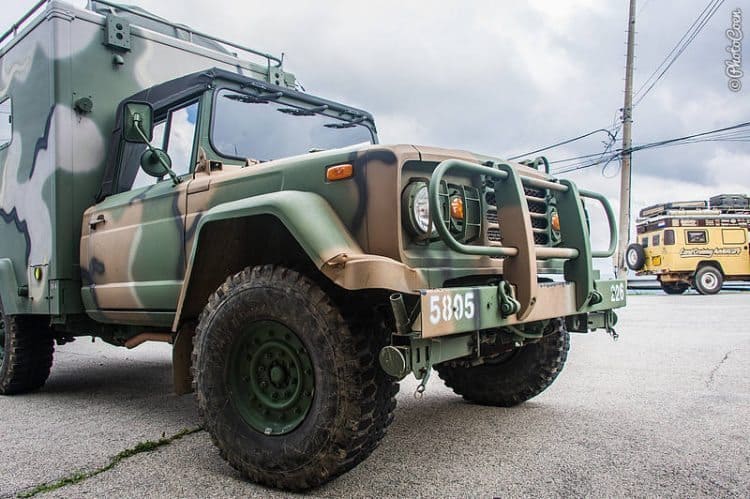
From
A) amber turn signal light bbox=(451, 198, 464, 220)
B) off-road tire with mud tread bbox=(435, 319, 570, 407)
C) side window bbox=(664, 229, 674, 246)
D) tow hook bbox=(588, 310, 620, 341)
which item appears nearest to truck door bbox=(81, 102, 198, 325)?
amber turn signal light bbox=(451, 198, 464, 220)

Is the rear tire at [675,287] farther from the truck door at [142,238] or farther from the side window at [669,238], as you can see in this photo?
the truck door at [142,238]

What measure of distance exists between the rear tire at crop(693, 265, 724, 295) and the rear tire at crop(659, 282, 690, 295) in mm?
945

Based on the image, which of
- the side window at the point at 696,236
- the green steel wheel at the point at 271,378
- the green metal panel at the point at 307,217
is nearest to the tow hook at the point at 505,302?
the green metal panel at the point at 307,217

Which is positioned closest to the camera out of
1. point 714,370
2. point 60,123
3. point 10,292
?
point 60,123

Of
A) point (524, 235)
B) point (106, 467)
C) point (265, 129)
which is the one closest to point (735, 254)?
point (265, 129)

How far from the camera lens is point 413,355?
102 inches

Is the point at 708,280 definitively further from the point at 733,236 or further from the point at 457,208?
the point at 457,208

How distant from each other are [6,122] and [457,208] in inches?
176

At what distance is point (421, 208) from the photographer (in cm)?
291

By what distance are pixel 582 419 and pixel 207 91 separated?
3200 millimetres

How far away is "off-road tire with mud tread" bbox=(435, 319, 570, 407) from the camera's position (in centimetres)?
420

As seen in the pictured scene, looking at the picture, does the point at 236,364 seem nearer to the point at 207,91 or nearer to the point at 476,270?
the point at 476,270

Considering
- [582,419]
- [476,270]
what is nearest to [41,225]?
[476,270]

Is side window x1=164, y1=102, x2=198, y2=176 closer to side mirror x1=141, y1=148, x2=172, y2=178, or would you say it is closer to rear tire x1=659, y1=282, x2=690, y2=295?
side mirror x1=141, y1=148, x2=172, y2=178
